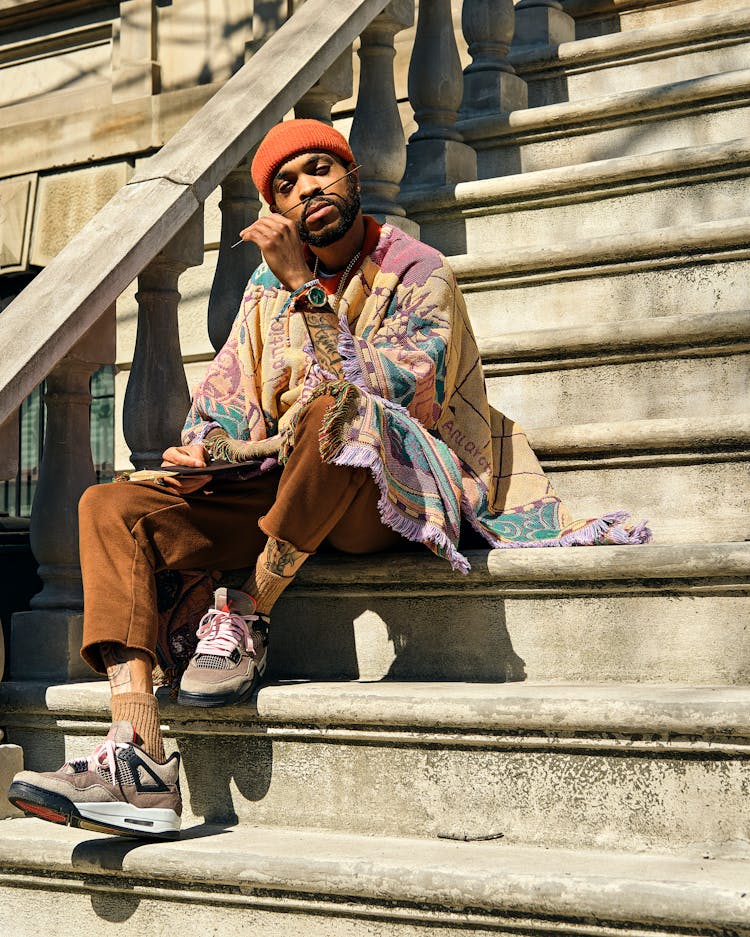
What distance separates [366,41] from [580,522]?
1986 mm

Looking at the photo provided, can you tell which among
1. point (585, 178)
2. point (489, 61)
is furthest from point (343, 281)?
point (489, 61)

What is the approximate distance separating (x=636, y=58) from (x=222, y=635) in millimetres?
3248

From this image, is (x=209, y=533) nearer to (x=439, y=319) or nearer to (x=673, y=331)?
(x=439, y=319)

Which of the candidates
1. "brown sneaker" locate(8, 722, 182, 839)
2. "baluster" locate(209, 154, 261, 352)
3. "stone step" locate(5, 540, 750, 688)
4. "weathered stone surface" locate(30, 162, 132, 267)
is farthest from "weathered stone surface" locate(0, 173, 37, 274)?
"brown sneaker" locate(8, 722, 182, 839)

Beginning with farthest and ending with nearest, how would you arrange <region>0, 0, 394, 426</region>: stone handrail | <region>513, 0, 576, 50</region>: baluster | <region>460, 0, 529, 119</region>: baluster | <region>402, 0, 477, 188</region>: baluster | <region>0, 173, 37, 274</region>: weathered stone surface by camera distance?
1. <region>0, 173, 37, 274</region>: weathered stone surface
2. <region>513, 0, 576, 50</region>: baluster
3. <region>460, 0, 529, 119</region>: baluster
4. <region>402, 0, 477, 188</region>: baluster
5. <region>0, 0, 394, 426</region>: stone handrail

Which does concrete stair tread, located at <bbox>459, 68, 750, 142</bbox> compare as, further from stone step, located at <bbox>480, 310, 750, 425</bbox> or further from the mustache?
the mustache

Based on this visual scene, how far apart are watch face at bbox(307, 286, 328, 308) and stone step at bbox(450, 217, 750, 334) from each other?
89 centimetres

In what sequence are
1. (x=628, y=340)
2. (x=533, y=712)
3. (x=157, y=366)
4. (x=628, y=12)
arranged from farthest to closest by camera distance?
1. (x=628, y=12)
2. (x=628, y=340)
3. (x=157, y=366)
4. (x=533, y=712)

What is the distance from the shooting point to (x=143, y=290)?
353cm

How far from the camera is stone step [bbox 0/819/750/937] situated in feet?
7.19

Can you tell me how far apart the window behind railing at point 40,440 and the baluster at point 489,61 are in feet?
8.03

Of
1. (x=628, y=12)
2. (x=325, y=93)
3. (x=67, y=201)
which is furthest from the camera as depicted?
(x=67, y=201)

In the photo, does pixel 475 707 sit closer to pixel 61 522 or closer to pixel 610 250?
pixel 61 522

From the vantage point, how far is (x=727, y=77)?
15.1 ft
